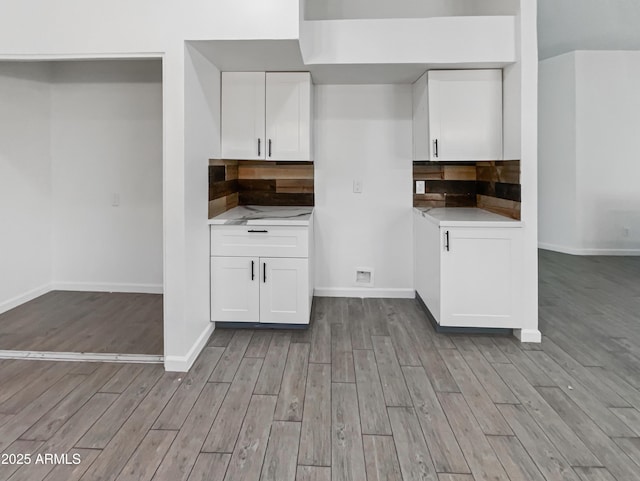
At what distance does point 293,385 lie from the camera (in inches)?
98.6

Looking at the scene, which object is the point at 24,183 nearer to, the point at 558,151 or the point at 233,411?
the point at 233,411

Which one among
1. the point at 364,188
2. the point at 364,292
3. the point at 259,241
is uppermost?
the point at 364,188

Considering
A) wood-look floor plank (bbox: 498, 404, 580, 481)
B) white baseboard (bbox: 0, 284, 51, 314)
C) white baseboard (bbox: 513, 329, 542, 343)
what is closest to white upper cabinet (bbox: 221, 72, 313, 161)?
white baseboard (bbox: 513, 329, 542, 343)

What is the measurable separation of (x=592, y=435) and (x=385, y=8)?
12.6 ft

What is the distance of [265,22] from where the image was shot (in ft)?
8.34

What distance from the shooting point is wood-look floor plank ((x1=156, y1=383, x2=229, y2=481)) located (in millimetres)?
1767

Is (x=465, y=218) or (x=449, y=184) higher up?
(x=449, y=184)

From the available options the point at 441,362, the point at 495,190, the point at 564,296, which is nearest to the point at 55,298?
the point at 441,362

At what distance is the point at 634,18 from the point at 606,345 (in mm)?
3993

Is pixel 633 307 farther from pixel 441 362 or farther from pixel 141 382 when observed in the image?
pixel 141 382

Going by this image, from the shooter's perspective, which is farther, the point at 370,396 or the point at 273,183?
the point at 273,183

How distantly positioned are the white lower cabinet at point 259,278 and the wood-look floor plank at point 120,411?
0.75 metres

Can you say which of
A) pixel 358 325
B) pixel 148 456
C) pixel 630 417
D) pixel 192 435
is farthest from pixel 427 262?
pixel 148 456

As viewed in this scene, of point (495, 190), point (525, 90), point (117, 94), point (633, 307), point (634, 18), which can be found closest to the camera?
point (525, 90)
